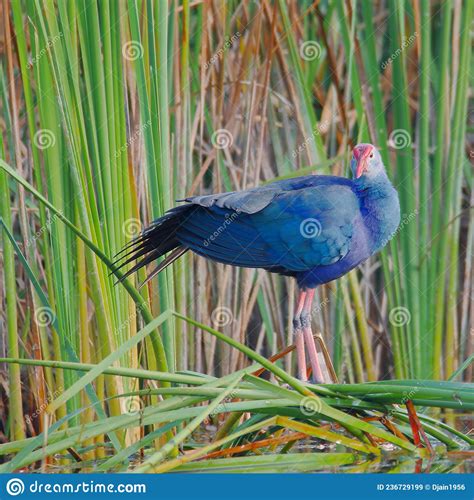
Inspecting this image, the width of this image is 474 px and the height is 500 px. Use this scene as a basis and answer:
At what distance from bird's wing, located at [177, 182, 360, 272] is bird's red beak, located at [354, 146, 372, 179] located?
0.24ft

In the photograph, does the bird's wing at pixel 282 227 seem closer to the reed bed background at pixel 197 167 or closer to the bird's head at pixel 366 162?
the bird's head at pixel 366 162

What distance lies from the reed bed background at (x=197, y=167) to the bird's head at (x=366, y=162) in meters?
0.25

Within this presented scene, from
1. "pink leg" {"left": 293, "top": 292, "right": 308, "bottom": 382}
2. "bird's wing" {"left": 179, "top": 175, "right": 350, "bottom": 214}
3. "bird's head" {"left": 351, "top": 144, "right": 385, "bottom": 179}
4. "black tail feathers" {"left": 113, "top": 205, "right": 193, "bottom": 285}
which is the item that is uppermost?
"bird's head" {"left": 351, "top": 144, "right": 385, "bottom": 179}

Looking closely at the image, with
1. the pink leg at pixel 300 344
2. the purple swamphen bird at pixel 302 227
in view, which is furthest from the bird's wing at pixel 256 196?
the pink leg at pixel 300 344

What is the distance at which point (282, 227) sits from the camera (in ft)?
9.90

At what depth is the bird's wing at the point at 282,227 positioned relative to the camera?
2920mm

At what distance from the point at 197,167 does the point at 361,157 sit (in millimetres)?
960

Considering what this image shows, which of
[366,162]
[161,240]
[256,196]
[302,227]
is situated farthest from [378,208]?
[161,240]

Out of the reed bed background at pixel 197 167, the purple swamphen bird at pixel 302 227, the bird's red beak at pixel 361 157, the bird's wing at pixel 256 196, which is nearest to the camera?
the reed bed background at pixel 197 167

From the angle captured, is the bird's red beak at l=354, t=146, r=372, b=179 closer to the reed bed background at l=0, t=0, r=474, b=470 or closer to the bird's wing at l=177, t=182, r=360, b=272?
the bird's wing at l=177, t=182, r=360, b=272

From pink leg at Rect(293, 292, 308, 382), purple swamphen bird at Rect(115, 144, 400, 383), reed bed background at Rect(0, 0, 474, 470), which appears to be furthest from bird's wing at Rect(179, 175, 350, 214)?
pink leg at Rect(293, 292, 308, 382)

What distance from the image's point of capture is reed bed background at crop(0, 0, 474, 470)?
8.68 feet

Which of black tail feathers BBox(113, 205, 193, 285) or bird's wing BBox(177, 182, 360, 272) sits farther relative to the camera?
bird's wing BBox(177, 182, 360, 272)

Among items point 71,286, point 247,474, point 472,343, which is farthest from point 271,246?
point 472,343
